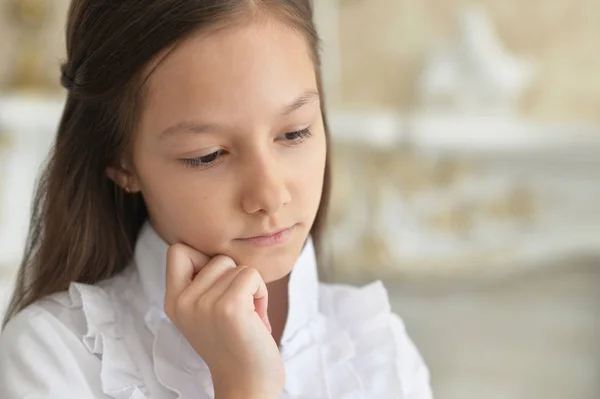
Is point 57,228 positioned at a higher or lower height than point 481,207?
higher

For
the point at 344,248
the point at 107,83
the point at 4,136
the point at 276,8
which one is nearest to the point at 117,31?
the point at 107,83

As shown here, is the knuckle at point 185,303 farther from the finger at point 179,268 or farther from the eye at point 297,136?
the eye at point 297,136

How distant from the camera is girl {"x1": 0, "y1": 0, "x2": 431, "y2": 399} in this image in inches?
33.0

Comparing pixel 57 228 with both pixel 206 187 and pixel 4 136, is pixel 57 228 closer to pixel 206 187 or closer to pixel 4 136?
pixel 206 187

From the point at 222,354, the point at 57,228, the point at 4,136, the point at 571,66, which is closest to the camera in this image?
the point at 222,354

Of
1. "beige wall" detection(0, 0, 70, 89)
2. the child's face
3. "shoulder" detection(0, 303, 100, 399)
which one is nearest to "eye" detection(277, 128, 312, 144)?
the child's face

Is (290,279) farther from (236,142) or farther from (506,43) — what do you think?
(506,43)

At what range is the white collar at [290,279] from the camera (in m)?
0.98

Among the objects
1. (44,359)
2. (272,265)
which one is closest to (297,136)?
(272,265)

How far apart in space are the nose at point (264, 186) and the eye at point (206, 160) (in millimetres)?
33

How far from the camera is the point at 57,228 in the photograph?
3.30 feet

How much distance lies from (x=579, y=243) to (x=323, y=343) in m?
1.08

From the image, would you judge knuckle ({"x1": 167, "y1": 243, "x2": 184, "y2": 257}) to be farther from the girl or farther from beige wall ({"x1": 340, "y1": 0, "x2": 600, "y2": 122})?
Result: beige wall ({"x1": 340, "y1": 0, "x2": 600, "y2": 122})

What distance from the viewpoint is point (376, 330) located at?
3.49ft
